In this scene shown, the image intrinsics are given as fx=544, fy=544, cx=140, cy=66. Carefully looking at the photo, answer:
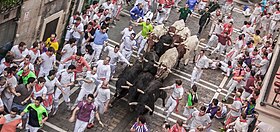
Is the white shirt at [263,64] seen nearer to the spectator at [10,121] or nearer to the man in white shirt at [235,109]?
the man in white shirt at [235,109]

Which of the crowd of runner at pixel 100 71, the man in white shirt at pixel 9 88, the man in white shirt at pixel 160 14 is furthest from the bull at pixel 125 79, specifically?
the man in white shirt at pixel 160 14

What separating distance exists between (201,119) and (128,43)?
5447 millimetres

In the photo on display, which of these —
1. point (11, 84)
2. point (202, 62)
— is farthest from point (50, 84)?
point (202, 62)

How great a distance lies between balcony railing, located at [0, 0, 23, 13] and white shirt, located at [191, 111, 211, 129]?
7187mm

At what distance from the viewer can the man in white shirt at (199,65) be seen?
70.4 ft

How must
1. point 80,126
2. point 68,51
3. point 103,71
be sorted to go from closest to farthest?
1. point 80,126
2. point 103,71
3. point 68,51

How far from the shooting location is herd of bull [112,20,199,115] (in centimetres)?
1892

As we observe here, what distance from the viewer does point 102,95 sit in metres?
17.7

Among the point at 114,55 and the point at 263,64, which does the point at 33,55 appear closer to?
the point at 114,55

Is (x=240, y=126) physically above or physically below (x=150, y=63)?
below

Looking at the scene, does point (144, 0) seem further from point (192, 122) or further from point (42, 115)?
point (42, 115)

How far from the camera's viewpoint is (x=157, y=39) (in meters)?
23.2

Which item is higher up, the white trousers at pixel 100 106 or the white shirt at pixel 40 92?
the white shirt at pixel 40 92

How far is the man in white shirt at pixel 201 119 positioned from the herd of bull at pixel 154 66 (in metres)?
1.72
